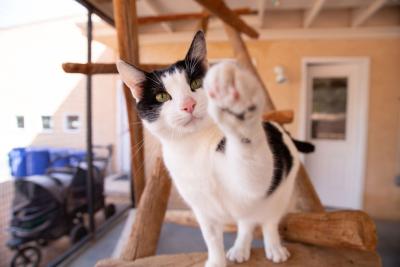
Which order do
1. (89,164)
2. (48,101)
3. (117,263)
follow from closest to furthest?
(117,263), (48,101), (89,164)

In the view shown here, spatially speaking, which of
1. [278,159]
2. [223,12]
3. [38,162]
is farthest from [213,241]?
[38,162]

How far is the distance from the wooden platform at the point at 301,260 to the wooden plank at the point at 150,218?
0.05 meters

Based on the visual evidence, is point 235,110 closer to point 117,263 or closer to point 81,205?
point 117,263

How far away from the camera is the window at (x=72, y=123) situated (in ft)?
4.35

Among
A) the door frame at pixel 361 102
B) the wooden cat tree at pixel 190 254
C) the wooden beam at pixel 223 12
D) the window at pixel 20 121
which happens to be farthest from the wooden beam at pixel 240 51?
the door frame at pixel 361 102

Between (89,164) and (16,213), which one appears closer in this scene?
(16,213)

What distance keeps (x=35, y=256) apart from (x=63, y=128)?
2.62ft

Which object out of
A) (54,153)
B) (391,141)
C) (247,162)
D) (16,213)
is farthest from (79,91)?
(391,141)

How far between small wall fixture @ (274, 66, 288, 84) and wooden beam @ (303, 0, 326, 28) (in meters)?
0.48

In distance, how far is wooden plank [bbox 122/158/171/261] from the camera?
28.6 inches

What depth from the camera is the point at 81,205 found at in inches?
69.2

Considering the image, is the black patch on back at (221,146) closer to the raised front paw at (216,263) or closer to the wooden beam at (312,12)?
the raised front paw at (216,263)

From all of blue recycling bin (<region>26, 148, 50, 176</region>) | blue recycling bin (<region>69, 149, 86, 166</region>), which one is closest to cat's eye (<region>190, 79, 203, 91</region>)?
blue recycling bin (<region>26, 148, 50, 176</region>)

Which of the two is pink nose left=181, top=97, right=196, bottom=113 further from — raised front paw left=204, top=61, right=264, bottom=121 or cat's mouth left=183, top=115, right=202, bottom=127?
raised front paw left=204, top=61, right=264, bottom=121
